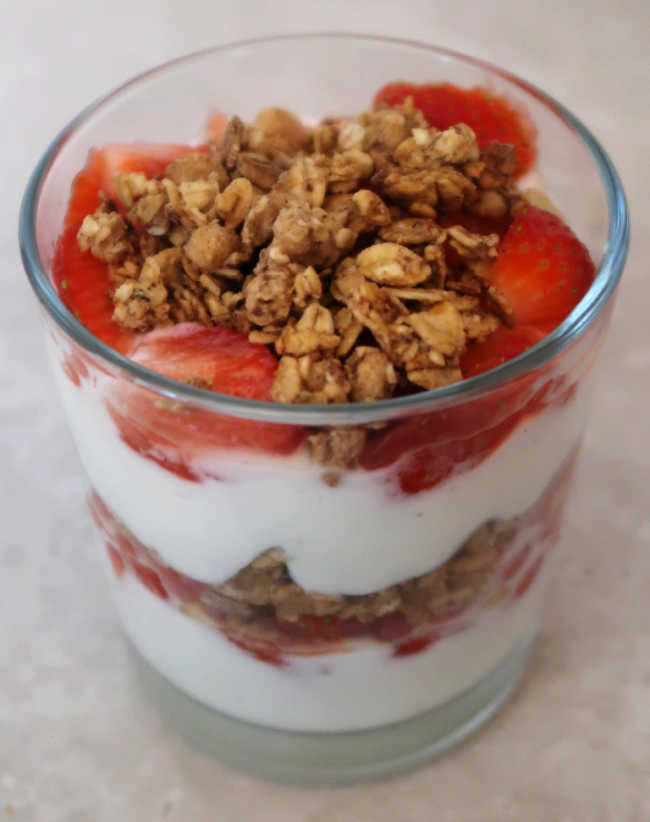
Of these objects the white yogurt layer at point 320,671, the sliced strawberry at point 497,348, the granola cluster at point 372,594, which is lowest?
the white yogurt layer at point 320,671

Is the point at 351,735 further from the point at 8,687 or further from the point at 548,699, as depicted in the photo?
the point at 8,687

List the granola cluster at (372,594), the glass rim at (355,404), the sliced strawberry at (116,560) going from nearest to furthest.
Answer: the glass rim at (355,404) → the granola cluster at (372,594) → the sliced strawberry at (116,560)

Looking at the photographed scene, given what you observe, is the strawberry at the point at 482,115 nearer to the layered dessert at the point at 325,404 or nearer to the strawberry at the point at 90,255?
the layered dessert at the point at 325,404

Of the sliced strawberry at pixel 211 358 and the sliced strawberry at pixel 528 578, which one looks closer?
the sliced strawberry at pixel 211 358

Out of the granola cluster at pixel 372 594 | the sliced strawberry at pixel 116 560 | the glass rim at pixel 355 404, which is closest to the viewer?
the glass rim at pixel 355 404

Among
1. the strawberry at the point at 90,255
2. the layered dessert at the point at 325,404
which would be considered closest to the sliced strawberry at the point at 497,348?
the layered dessert at the point at 325,404

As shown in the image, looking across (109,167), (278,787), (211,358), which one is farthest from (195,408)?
(278,787)

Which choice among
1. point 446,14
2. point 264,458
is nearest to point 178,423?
point 264,458
